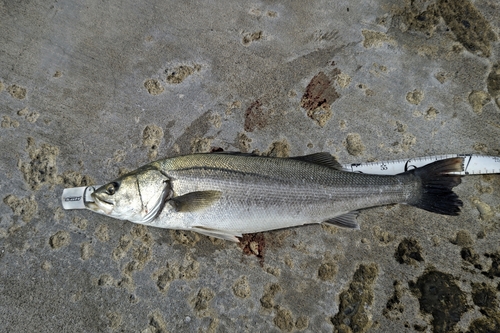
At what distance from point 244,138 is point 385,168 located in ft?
5.45

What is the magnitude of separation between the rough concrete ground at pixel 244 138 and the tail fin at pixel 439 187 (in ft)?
1.03

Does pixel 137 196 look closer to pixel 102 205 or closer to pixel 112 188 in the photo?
pixel 112 188

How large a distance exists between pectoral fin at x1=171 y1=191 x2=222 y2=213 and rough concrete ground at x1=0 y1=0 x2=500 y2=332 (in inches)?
21.9

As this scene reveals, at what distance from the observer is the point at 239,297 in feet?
11.8

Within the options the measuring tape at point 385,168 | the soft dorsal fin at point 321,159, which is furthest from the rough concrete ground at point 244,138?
the soft dorsal fin at point 321,159

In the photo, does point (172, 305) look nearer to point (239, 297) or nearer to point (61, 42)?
point (239, 297)

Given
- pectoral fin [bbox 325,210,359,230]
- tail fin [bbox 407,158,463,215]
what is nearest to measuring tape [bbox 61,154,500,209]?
tail fin [bbox 407,158,463,215]

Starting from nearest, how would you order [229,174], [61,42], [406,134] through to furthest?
1. [229,174]
2. [406,134]
3. [61,42]

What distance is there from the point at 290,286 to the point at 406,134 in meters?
2.22

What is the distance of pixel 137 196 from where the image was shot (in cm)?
339

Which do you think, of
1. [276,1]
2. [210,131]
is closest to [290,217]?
[210,131]

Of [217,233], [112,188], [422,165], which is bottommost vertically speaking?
[422,165]

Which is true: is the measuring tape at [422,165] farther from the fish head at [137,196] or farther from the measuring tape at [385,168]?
the fish head at [137,196]

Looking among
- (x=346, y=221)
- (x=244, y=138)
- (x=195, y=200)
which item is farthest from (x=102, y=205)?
(x=346, y=221)
